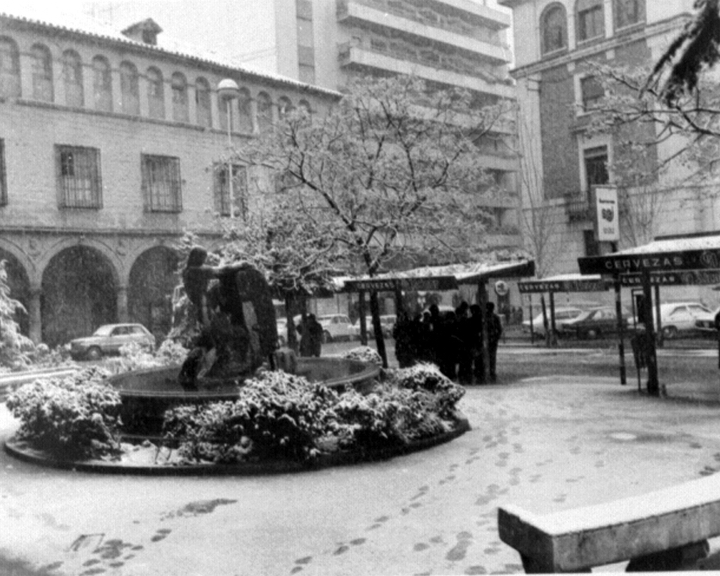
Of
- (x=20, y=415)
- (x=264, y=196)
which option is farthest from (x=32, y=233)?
(x=20, y=415)

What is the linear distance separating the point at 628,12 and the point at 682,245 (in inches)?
932

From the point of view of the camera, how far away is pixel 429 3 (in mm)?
57250

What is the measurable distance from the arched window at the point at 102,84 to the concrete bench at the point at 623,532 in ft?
100

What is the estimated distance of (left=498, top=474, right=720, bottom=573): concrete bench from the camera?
423 centimetres

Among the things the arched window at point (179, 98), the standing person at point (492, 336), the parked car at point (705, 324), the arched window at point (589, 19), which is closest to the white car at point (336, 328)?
the arched window at point (179, 98)

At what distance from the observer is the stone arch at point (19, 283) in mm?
29719

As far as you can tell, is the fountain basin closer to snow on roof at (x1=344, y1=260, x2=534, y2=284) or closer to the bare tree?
snow on roof at (x1=344, y1=260, x2=534, y2=284)

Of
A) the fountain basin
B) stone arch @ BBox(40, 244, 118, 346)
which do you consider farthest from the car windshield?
the fountain basin

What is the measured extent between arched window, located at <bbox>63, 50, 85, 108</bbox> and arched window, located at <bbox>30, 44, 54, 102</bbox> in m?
0.70

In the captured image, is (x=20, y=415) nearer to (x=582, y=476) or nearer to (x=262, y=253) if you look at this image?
(x=582, y=476)

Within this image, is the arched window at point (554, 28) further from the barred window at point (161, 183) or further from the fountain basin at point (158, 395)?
the fountain basin at point (158, 395)

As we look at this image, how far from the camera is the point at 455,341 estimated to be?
693 inches

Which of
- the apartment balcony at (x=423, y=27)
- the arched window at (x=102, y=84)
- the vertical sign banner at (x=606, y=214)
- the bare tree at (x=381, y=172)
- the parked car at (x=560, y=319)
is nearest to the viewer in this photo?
the vertical sign banner at (x=606, y=214)

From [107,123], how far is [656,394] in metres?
24.6
